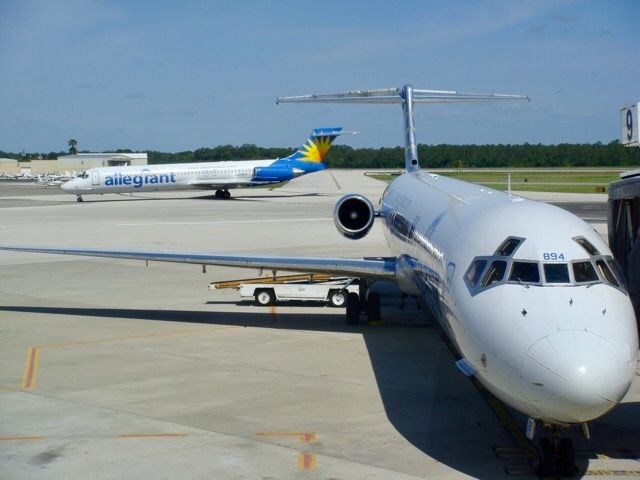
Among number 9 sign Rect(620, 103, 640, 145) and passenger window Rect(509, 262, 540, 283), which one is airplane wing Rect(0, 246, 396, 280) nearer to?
number 9 sign Rect(620, 103, 640, 145)

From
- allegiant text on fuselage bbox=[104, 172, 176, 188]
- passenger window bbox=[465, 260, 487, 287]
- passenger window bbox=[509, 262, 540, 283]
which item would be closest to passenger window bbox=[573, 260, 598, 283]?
passenger window bbox=[509, 262, 540, 283]

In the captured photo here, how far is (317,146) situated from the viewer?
7362cm

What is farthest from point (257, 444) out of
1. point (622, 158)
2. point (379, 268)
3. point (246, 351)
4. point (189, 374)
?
point (622, 158)

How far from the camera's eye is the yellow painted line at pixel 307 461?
413 inches

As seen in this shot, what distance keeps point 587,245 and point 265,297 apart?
1274cm

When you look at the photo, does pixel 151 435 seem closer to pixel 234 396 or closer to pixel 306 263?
pixel 234 396

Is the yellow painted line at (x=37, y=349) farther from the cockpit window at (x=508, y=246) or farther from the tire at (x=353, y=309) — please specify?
the cockpit window at (x=508, y=246)

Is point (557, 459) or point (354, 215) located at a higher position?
point (354, 215)

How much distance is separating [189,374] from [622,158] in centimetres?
13668

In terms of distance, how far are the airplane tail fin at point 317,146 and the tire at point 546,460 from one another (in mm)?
62747

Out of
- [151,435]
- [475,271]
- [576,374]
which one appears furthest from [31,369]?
[576,374]

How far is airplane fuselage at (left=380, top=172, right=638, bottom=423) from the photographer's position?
30.5ft

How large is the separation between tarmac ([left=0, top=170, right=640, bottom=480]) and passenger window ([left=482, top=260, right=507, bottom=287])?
2.04 metres

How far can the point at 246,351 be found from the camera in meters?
17.2
